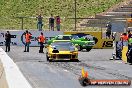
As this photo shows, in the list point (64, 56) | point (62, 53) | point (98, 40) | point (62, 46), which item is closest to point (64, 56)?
point (64, 56)

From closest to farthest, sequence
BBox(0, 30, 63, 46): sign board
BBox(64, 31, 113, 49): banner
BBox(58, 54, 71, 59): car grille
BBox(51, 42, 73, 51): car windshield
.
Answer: BBox(58, 54, 71, 59): car grille < BBox(51, 42, 73, 51): car windshield < BBox(64, 31, 113, 49): banner < BBox(0, 30, 63, 46): sign board

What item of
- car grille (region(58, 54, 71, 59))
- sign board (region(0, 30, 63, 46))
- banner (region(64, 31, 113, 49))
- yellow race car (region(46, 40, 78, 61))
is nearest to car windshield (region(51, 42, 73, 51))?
yellow race car (region(46, 40, 78, 61))

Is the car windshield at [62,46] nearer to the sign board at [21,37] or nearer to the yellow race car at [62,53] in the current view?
the yellow race car at [62,53]

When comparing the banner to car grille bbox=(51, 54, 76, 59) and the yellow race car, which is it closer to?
the yellow race car

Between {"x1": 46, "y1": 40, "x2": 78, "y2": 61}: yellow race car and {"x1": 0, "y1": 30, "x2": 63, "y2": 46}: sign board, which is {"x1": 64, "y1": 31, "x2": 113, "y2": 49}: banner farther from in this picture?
{"x1": 46, "y1": 40, "x2": 78, "y2": 61}: yellow race car

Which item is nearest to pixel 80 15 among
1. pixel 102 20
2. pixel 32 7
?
pixel 32 7

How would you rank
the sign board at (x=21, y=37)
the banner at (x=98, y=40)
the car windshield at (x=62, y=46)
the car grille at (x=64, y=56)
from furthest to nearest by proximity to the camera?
the sign board at (x=21, y=37)
the banner at (x=98, y=40)
the car windshield at (x=62, y=46)
the car grille at (x=64, y=56)

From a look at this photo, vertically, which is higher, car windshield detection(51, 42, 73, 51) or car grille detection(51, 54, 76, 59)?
car windshield detection(51, 42, 73, 51)

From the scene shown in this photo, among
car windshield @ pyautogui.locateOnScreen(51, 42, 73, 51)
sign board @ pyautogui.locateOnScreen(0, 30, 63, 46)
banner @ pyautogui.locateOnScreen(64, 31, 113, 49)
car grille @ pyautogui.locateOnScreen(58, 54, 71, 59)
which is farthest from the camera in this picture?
sign board @ pyautogui.locateOnScreen(0, 30, 63, 46)

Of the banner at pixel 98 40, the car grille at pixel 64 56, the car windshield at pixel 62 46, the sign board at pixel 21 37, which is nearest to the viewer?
the car grille at pixel 64 56

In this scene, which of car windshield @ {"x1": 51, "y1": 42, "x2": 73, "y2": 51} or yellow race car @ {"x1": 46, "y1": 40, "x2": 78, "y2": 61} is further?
car windshield @ {"x1": 51, "y1": 42, "x2": 73, "y2": 51}

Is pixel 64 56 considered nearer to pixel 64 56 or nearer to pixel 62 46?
pixel 64 56

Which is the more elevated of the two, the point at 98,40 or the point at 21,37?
the point at 21,37

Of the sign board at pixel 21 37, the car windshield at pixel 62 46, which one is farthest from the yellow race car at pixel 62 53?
the sign board at pixel 21 37
